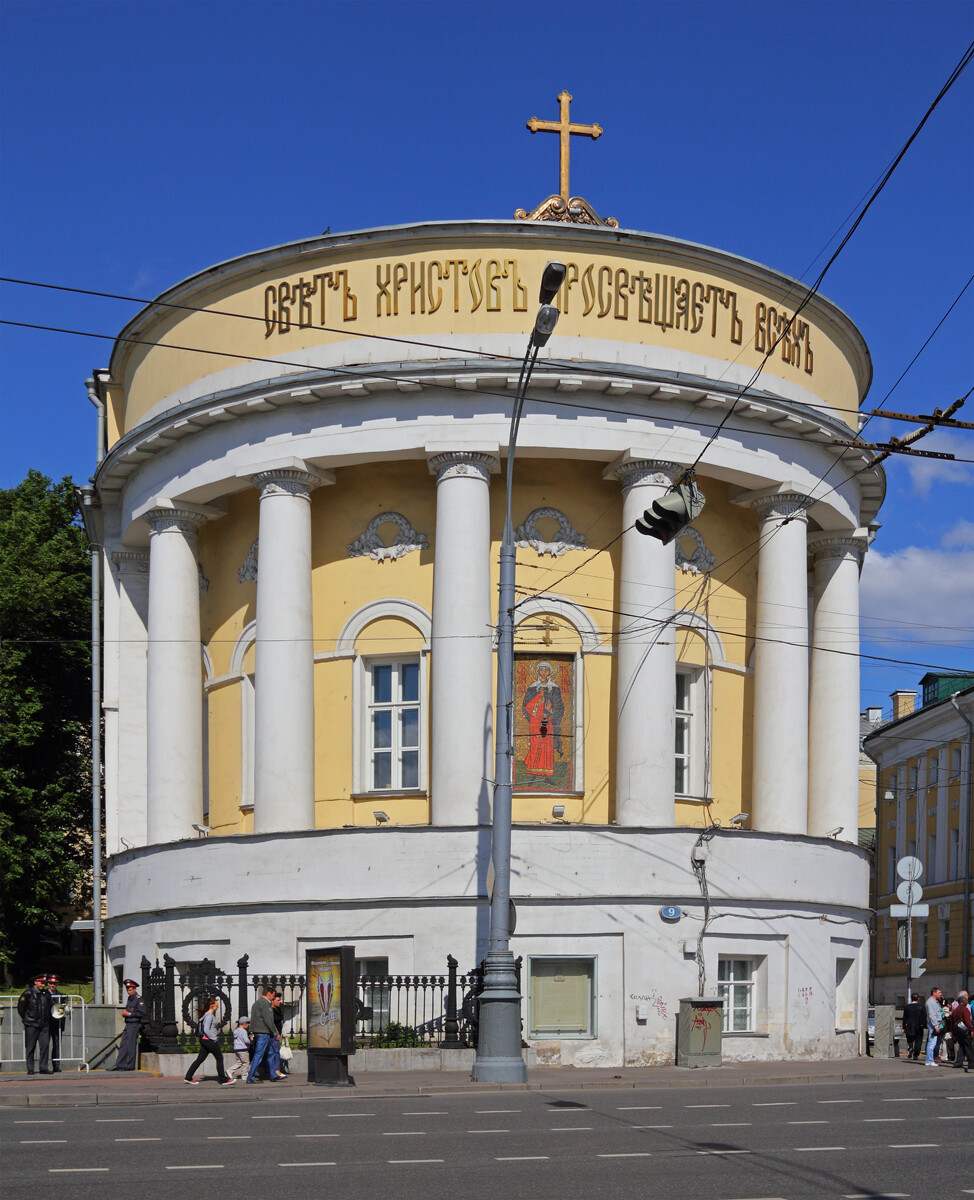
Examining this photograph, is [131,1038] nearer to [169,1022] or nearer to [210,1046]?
[169,1022]

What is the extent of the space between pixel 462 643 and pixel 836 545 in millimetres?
9783

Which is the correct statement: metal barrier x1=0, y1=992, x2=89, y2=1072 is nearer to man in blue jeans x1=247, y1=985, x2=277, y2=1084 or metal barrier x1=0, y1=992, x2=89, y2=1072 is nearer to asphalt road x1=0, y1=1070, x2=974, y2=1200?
man in blue jeans x1=247, y1=985, x2=277, y2=1084

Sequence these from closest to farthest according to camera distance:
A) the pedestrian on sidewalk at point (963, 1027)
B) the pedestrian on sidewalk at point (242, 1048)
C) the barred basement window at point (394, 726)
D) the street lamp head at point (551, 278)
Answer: the street lamp head at point (551, 278), the pedestrian on sidewalk at point (242, 1048), the pedestrian on sidewalk at point (963, 1027), the barred basement window at point (394, 726)

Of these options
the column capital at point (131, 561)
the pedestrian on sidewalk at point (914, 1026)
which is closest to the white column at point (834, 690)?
the pedestrian on sidewalk at point (914, 1026)

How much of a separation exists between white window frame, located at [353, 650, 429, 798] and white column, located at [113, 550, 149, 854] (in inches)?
250

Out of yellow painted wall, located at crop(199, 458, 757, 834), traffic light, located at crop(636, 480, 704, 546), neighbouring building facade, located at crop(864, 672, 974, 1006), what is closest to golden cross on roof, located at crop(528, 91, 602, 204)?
yellow painted wall, located at crop(199, 458, 757, 834)

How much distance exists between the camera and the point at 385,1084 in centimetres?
2305

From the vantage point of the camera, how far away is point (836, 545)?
35.0 metres

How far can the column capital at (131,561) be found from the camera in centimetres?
3647

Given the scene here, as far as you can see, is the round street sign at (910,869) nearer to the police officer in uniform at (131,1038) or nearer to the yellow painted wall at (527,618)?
the yellow painted wall at (527,618)

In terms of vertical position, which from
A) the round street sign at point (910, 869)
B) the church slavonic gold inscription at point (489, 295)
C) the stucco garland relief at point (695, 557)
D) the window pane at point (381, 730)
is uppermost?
the church slavonic gold inscription at point (489, 295)

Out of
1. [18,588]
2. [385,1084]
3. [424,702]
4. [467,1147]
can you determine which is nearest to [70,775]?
[18,588]

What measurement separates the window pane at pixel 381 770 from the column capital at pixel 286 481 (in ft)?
16.4

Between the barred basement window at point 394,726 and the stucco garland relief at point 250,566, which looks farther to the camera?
the stucco garland relief at point 250,566
